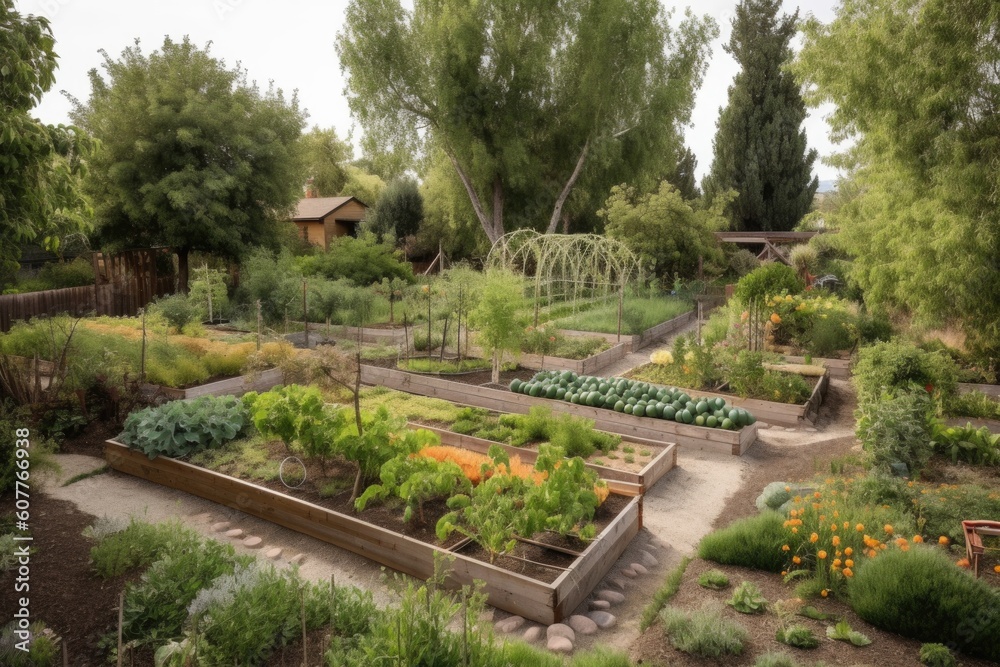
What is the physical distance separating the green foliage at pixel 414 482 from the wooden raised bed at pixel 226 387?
3829 mm

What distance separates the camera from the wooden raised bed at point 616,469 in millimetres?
5777

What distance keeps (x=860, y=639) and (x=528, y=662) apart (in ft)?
6.11

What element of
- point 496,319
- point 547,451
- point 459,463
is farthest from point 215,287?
point 547,451

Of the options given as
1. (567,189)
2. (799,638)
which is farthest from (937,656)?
(567,189)

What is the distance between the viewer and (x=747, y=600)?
3.90 metres

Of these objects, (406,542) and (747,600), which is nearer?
(747,600)

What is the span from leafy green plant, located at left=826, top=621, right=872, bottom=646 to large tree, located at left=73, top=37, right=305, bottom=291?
14.5m

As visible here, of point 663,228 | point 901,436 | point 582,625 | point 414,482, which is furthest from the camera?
point 663,228

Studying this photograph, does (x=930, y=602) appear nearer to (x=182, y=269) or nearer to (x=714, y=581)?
(x=714, y=581)

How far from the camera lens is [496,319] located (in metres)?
9.16

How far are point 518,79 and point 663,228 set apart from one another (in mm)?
6859

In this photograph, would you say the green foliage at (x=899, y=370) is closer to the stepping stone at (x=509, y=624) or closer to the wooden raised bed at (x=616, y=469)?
the wooden raised bed at (x=616, y=469)

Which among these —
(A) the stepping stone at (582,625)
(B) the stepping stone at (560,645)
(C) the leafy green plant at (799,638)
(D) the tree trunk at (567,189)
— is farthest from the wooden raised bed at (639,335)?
(C) the leafy green plant at (799,638)

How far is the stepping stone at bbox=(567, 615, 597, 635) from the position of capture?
13.4 feet
